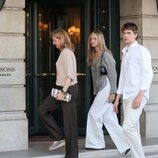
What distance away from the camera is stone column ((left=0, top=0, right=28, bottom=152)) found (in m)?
9.10

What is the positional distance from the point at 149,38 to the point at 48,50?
2.14 meters

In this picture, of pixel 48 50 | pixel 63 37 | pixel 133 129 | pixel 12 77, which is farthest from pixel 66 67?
pixel 48 50

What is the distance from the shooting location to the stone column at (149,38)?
10492 millimetres

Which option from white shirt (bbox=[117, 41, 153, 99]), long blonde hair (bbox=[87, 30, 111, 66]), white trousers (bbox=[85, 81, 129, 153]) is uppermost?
long blonde hair (bbox=[87, 30, 111, 66])

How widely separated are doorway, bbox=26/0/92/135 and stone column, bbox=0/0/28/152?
5.59ft

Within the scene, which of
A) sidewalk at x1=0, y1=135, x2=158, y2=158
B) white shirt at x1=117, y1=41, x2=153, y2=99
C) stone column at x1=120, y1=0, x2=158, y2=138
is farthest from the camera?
stone column at x1=120, y1=0, x2=158, y2=138

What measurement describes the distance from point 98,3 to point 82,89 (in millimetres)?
1761

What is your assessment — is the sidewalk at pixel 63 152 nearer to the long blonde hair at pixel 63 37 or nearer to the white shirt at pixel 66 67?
the white shirt at pixel 66 67

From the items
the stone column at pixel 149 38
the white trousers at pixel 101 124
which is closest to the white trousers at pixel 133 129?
the white trousers at pixel 101 124

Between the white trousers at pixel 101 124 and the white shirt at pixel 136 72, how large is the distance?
134cm

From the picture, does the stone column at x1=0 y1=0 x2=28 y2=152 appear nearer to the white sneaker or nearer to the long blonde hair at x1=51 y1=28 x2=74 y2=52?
the white sneaker

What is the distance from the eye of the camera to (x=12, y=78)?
920 cm

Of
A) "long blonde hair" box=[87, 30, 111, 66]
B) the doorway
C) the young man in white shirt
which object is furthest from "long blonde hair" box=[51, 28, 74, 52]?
the doorway

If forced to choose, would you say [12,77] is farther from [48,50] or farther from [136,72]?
[136,72]
